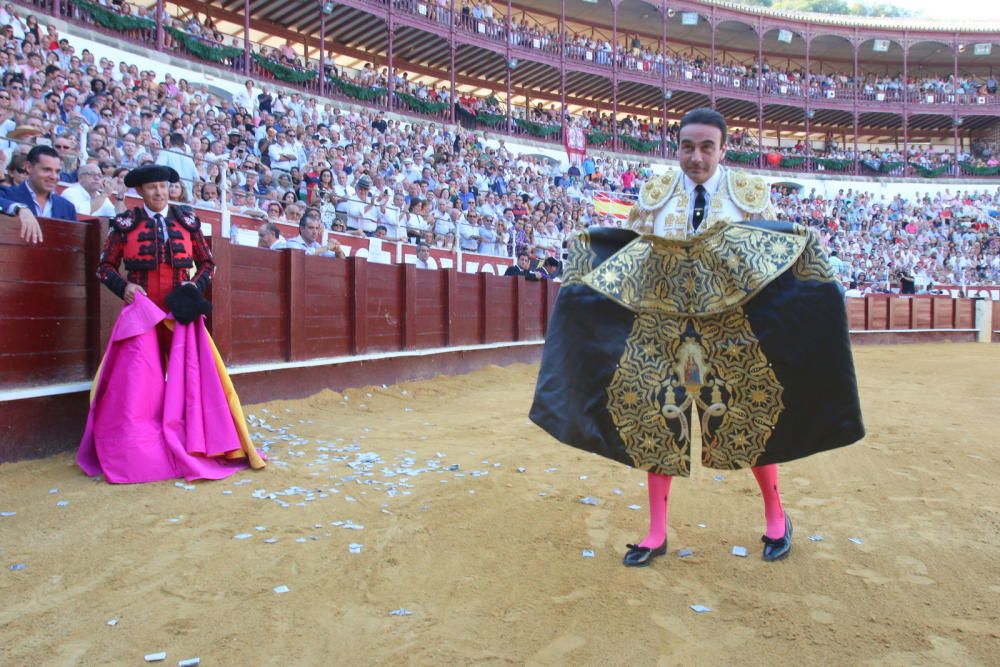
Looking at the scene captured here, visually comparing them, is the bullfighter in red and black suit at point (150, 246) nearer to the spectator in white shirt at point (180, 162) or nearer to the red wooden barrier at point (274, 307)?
the red wooden barrier at point (274, 307)

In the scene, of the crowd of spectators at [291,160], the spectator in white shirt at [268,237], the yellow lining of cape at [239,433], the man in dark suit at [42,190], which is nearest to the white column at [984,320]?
the crowd of spectators at [291,160]

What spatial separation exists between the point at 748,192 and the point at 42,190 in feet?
11.9

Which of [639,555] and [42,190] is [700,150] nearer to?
[639,555]

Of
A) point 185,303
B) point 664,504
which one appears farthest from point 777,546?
point 185,303

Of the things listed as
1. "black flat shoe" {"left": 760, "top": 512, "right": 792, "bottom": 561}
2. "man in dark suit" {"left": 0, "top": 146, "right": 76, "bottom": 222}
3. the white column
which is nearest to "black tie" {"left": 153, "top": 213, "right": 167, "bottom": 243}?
"man in dark suit" {"left": 0, "top": 146, "right": 76, "bottom": 222}

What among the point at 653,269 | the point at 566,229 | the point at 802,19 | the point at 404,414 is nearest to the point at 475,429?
the point at 404,414

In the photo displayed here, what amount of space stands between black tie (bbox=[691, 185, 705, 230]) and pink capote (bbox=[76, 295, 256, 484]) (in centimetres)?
238

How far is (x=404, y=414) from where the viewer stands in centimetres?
557

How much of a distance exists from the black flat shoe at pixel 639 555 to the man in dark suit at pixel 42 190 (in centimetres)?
338

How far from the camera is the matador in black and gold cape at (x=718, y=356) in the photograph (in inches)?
90.8

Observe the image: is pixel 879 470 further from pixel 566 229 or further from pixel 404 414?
pixel 566 229

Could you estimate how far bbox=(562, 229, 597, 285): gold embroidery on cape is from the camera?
2547 millimetres

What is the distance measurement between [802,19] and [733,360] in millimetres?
32387

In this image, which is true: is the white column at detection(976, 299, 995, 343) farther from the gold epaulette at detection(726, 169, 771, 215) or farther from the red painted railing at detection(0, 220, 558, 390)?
the gold epaulette at detection(726, 169, 771, 215)
